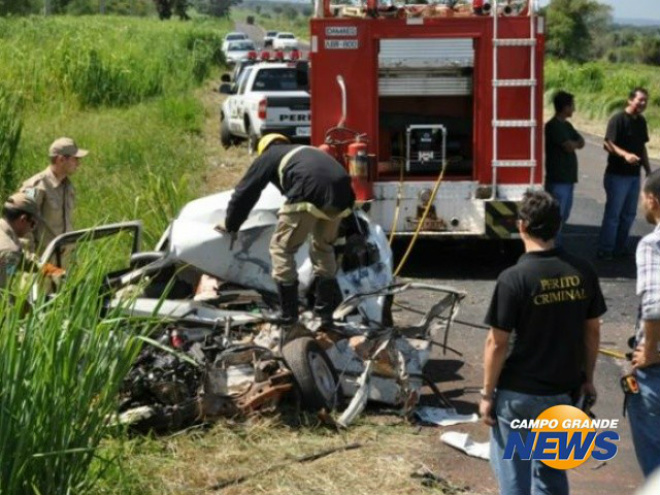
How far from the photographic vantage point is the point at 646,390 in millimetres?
5105

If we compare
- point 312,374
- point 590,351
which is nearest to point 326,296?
point 312,374

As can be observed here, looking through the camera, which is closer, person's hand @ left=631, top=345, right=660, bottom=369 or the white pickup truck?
person's hand @ left=631, top=345, right=660, bottom=369

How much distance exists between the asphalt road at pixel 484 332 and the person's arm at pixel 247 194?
1.71 m

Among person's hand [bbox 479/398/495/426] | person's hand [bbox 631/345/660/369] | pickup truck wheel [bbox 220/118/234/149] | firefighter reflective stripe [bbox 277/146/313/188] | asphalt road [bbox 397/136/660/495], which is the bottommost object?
asphalt road [bbox 397/136/660/495]

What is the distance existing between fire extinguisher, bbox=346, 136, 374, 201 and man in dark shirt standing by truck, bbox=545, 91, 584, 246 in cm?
188

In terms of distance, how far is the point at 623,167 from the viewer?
12.5m

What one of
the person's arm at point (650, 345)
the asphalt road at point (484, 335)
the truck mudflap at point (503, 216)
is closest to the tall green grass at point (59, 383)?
the asphalt road at point (484, 335)

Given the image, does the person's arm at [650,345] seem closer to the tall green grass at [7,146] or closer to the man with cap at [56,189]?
the man with cap at [56,189]

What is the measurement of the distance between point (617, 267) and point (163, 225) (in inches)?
178

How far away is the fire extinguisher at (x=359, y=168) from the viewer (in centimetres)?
1144

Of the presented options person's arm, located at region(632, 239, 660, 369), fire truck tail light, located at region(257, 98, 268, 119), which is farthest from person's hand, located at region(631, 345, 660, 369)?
fire truck tail light, located at region(257, 98, 268, 119)

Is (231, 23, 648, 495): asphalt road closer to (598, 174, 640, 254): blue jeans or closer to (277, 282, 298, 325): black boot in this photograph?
(598, 174, 640, 254): blue jeans

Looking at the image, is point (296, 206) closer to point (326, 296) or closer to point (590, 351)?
point (326, 296)

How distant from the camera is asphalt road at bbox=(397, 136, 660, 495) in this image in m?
6.50
